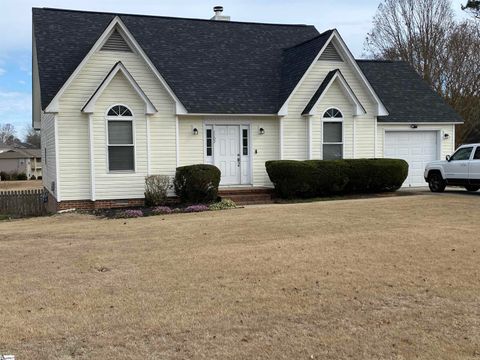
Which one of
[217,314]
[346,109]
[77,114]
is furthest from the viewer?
[346,109]

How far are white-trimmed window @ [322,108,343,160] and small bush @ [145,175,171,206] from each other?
6.44m

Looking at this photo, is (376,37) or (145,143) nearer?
(145,143)

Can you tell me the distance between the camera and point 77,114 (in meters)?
17.0

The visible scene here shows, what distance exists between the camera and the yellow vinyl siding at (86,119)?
666 inches

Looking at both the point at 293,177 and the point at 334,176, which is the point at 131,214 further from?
the point at 334,176

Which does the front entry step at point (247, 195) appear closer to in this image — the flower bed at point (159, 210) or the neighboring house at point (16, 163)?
the flower bed at point (159, 210)

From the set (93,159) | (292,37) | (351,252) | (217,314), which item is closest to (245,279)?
(217,314)

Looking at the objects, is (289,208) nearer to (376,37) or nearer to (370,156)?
(370,156)

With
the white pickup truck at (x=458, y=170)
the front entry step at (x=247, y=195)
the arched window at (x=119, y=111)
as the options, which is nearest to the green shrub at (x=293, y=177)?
the front entry step at (x=247, y=195)

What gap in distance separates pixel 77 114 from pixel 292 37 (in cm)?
1080


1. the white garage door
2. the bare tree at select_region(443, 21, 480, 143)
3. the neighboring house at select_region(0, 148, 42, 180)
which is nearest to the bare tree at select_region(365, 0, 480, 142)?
the bare tree at select_region(443, 21, 480, 143)

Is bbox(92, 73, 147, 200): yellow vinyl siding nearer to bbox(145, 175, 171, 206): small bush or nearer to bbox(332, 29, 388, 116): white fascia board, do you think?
bbox(145, 175, 171, 206): small bush

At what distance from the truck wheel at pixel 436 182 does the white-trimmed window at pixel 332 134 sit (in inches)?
138

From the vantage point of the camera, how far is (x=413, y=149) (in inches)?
888
